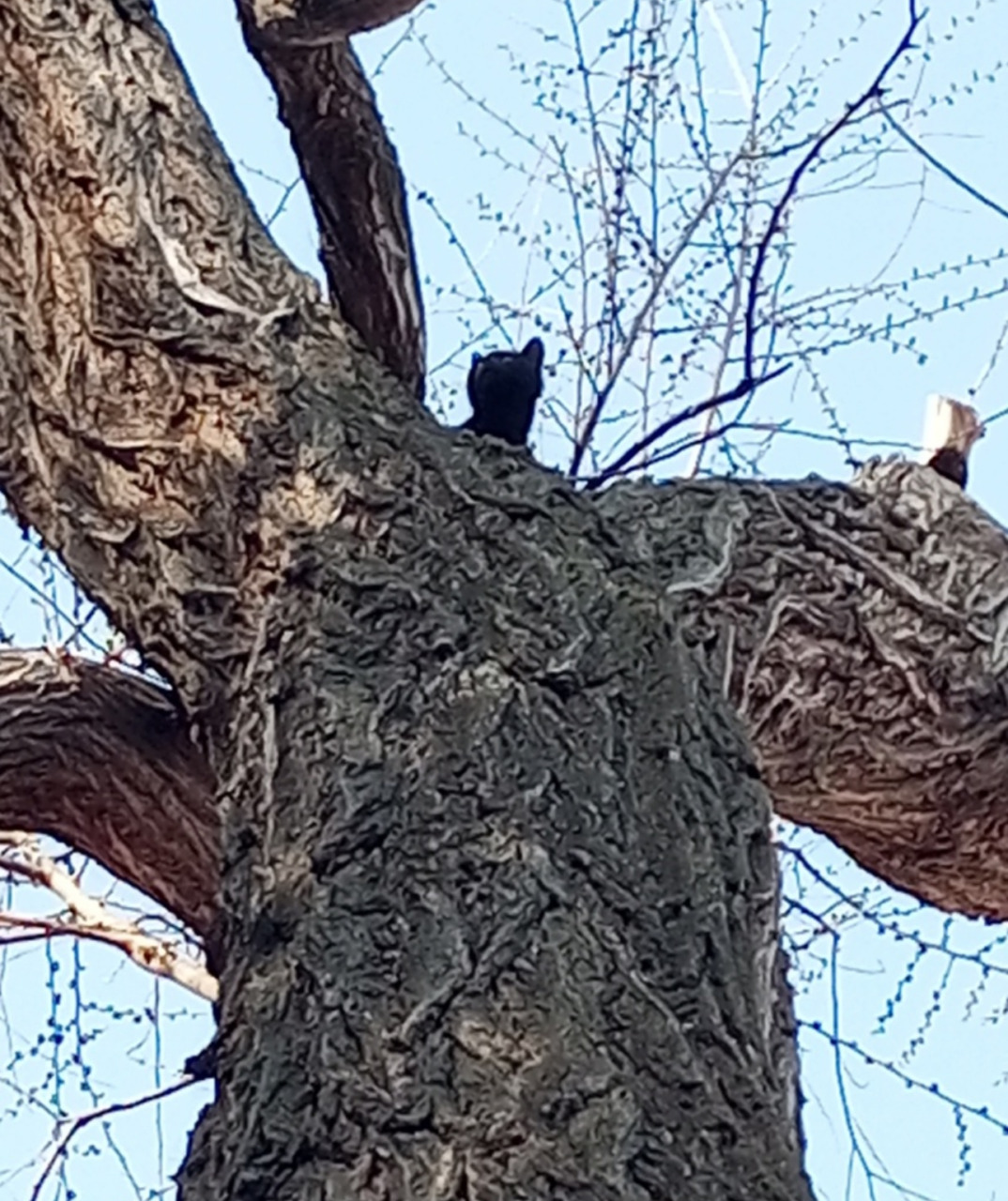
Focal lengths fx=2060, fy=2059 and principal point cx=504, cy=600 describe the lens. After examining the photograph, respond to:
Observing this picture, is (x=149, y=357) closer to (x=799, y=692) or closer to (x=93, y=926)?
(x=799, y=692)

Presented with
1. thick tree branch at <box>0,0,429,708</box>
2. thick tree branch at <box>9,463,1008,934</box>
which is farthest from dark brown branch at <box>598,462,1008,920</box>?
thick tree branch at <box>0,0,429,708</box>

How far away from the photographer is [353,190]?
2.22 metres

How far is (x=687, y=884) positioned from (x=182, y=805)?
2.14 feet

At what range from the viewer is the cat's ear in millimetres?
2137

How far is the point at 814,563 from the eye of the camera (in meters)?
1.94

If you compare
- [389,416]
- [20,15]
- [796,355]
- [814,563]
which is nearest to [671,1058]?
[389,416]

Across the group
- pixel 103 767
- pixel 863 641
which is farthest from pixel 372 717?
pixel 863 641

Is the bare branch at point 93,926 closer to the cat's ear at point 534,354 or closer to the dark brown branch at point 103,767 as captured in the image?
the dark brown branch at point 103,767

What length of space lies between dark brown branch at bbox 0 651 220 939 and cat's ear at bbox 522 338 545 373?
0.53 metres

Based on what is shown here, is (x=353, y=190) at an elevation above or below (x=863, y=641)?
above

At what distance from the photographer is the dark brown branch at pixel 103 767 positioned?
187 cm

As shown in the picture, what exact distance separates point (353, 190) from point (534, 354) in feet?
0.88

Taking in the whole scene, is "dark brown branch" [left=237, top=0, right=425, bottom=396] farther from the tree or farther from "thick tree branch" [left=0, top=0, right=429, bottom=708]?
"thick tree branch" [left=0, top=0, right=429, bottom=708]

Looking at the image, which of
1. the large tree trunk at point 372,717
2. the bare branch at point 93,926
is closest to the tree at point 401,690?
the large tree trunk at point 372,717
